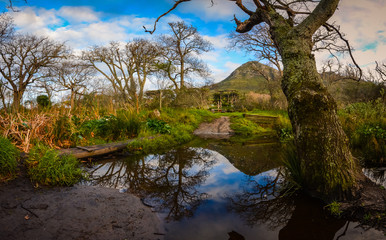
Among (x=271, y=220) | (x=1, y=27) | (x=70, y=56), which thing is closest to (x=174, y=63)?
(x=70, y=56)

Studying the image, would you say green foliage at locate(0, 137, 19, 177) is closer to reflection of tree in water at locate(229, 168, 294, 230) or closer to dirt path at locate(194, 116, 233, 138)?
reflection of tree in water at locate(229, 168, 294, 230)

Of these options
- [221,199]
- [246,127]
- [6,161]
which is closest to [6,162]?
[6,161]

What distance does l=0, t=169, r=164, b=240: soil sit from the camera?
7.16ft

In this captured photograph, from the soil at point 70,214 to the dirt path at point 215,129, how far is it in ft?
29.3

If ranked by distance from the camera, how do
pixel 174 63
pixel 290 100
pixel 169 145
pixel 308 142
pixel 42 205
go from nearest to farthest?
1. pixel 42 205
2. pixel 308 142
3. pixel 290 100
4. pixel 169 145
5. pixel 174 63

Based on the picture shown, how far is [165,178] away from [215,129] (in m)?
9.17

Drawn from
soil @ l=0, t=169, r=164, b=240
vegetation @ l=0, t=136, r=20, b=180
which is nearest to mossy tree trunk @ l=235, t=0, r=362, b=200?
soil @ l=0, t=169, r=164, b=240

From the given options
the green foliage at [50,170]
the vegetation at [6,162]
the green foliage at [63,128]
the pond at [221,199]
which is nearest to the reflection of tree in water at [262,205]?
the pond at [221,199]

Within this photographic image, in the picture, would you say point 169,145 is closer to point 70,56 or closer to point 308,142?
point 308,142

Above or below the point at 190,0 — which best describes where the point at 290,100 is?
below

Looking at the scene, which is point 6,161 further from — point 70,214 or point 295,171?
point 295,171

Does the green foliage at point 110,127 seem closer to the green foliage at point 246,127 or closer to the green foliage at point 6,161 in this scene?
the green foliage at point 6,161

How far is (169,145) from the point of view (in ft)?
26.3

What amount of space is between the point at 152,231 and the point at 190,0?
14.9ft
